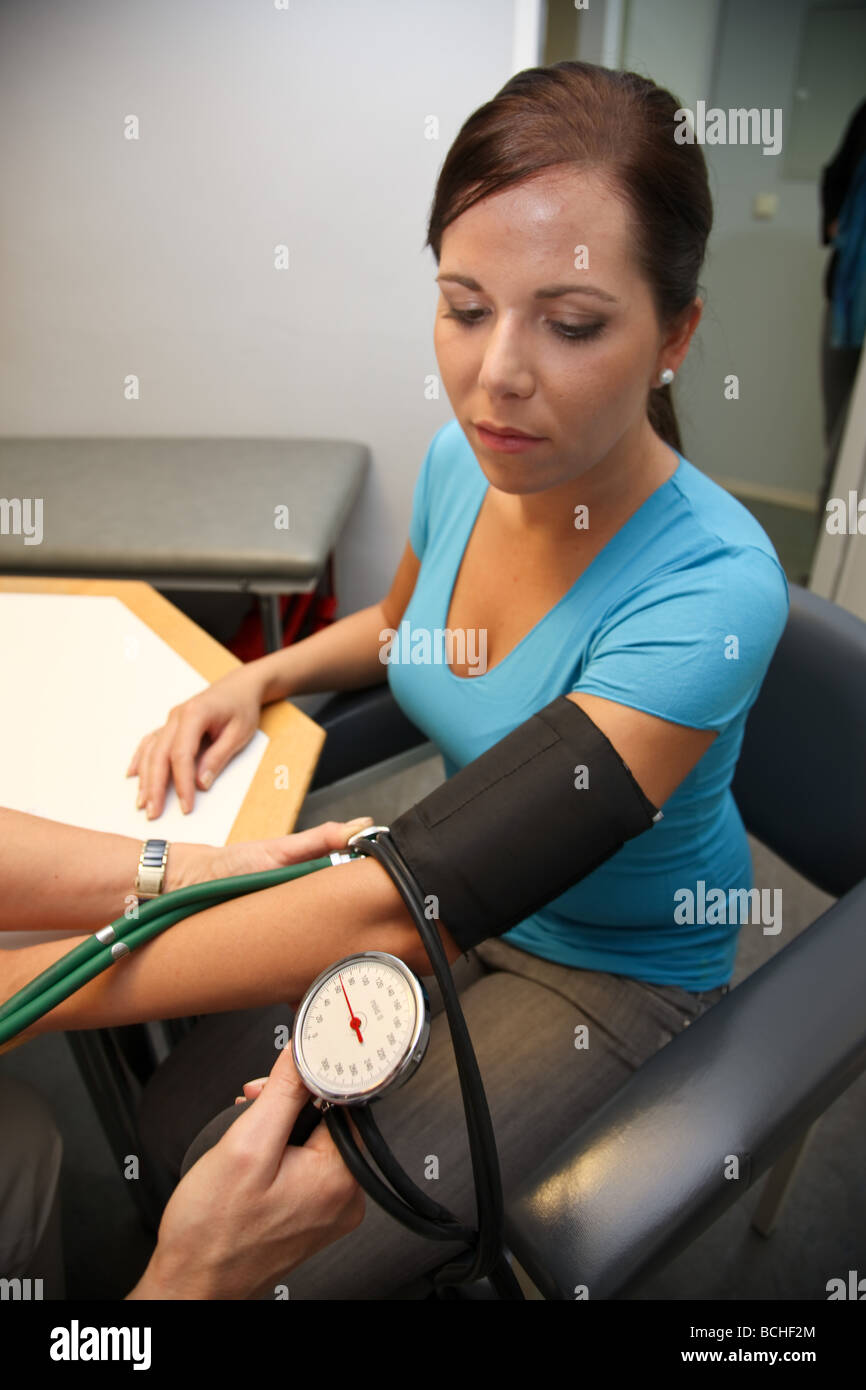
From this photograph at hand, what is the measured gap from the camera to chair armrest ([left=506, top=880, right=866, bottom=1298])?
587 millimetres

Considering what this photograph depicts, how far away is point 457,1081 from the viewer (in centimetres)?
86

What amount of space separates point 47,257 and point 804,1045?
2171 mm

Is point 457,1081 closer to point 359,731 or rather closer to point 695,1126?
point 695,1126

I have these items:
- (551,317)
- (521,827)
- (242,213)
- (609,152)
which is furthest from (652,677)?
(242,213)

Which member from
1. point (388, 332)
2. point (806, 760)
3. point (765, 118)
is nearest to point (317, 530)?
point (388, 332)

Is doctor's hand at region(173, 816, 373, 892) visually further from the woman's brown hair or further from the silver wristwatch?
the woman's brown hair

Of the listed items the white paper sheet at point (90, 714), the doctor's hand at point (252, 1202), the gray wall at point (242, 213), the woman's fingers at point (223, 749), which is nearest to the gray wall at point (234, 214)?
the gray wall at point (242, 213)

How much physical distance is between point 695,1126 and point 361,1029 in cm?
26

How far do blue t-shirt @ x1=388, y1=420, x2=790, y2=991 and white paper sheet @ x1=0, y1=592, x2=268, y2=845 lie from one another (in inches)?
10.5

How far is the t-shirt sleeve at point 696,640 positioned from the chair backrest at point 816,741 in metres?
0.19

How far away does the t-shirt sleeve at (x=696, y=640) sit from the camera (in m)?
0.72

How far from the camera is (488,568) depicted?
100 cm

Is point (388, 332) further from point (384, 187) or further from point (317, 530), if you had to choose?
point (317, 530)

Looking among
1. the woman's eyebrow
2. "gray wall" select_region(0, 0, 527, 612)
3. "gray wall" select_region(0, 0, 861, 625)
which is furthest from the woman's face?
"gray wall" select_region(0, 0, 527, 612)
